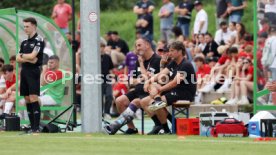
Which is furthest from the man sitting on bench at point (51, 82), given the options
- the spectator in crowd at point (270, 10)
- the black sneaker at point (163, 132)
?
the spectator in crowd at point (270, 10)

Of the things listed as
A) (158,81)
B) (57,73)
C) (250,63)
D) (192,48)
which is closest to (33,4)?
(192,48)

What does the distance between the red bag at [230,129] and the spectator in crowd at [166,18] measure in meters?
15.3

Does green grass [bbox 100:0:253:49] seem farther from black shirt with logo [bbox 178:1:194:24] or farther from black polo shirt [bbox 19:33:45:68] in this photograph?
black polo shirt [bbox 19:33:45:68]

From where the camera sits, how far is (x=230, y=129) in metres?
19.1

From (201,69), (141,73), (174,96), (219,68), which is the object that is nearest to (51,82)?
(141,73)

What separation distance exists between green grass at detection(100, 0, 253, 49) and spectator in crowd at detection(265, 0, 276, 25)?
64.0 ft

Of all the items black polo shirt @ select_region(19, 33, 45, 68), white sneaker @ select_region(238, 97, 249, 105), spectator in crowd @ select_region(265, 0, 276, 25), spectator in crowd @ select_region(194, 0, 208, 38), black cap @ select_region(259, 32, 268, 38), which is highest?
spectator in crowd @ select_region(194, 0, 208, 38)

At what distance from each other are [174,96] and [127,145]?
3.85 meters

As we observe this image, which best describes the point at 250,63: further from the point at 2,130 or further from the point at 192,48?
the point at 2,130

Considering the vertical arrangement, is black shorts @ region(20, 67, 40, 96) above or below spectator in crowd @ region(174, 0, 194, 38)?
below

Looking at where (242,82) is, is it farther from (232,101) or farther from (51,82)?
(51,82)

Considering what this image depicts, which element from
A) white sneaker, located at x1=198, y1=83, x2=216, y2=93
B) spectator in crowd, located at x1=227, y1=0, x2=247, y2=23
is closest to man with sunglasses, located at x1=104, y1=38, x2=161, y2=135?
white sneaker, located at x1=198, y1=83, x2=216, y2=93

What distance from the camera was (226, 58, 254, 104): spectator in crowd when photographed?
27.7m

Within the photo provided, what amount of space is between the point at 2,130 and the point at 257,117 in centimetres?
617
